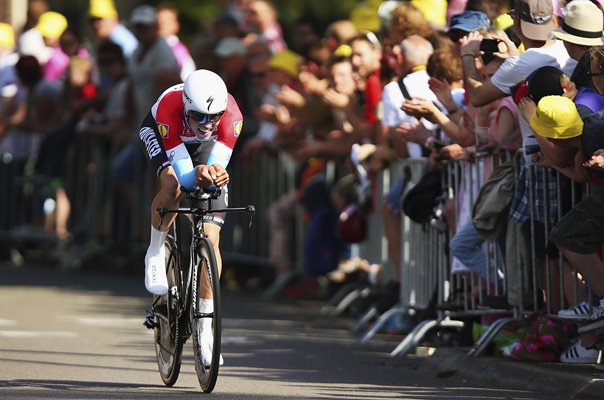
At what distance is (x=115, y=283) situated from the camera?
20312 millimetres

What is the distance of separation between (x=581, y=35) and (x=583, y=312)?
1.69 metres

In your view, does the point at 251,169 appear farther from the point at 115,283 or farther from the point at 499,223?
the point at 499,223

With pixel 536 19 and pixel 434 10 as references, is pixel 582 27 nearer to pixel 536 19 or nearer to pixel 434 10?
pixel 536 19

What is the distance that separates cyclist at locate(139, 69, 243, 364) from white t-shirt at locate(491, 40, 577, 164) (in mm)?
1705

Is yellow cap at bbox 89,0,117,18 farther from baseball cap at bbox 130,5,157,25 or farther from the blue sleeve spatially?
the blue sleeve

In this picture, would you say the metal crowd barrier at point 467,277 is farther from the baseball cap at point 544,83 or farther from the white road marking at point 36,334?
the white road marking at point 36,334

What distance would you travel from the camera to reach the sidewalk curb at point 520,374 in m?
9.52

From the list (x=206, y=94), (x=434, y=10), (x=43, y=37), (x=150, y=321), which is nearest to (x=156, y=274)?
(x=150, y=321)

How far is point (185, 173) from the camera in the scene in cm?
1008

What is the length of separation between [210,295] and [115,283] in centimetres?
1056

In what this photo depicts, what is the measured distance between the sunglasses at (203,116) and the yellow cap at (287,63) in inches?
301

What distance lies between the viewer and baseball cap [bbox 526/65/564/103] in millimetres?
10086

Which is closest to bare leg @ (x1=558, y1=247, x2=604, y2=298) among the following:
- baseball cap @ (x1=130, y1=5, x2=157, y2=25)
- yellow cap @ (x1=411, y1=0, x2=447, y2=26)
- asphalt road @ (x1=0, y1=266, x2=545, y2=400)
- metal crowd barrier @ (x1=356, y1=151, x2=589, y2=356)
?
metal crowd barrier @ (x1=356, y1=151, x2=589, y2=356)

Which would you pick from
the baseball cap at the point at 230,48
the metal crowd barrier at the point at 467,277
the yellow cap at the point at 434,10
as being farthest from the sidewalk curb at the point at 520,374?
the baseball cap at the point at 230,48
